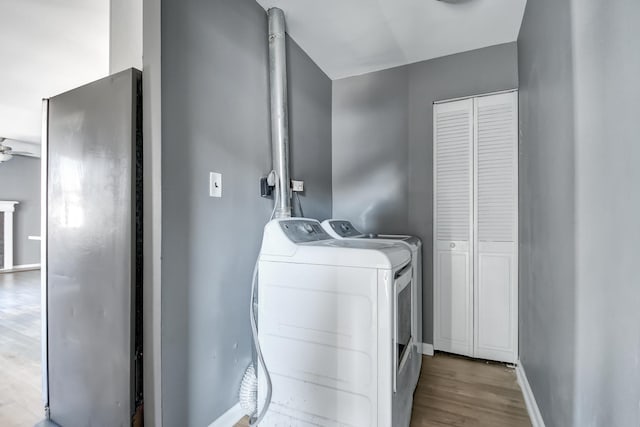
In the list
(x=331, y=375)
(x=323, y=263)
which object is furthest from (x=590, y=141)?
(x=331, y=375)

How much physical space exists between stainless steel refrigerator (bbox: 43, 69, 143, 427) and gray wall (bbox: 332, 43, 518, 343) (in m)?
1.84

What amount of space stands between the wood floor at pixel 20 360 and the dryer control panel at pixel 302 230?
5.28 ft

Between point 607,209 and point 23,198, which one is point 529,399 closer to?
point 607,209

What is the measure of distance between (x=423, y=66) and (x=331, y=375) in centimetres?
242

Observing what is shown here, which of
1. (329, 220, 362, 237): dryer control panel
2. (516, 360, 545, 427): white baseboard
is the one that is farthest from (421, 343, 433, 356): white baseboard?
(329, 220, 362, 237): dryer control panel

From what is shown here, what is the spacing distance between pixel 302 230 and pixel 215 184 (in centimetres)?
51

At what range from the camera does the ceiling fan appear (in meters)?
5.15

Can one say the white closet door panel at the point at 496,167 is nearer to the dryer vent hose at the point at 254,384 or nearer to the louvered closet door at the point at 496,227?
the louvered closet door at the point at 496,227

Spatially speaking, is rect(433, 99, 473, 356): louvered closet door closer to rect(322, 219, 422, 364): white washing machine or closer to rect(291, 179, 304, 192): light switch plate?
rect(322, 219, 422, 364): white washing machine

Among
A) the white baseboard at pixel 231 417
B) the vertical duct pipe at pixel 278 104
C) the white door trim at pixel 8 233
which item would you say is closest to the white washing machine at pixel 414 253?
the vertical duct pipe at pixel 278 104

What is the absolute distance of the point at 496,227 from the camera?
2178 mm

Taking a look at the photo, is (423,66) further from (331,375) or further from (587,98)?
(331,375)

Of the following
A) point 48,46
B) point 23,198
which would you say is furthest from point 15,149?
point 48,46

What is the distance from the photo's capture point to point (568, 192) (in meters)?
1.09
